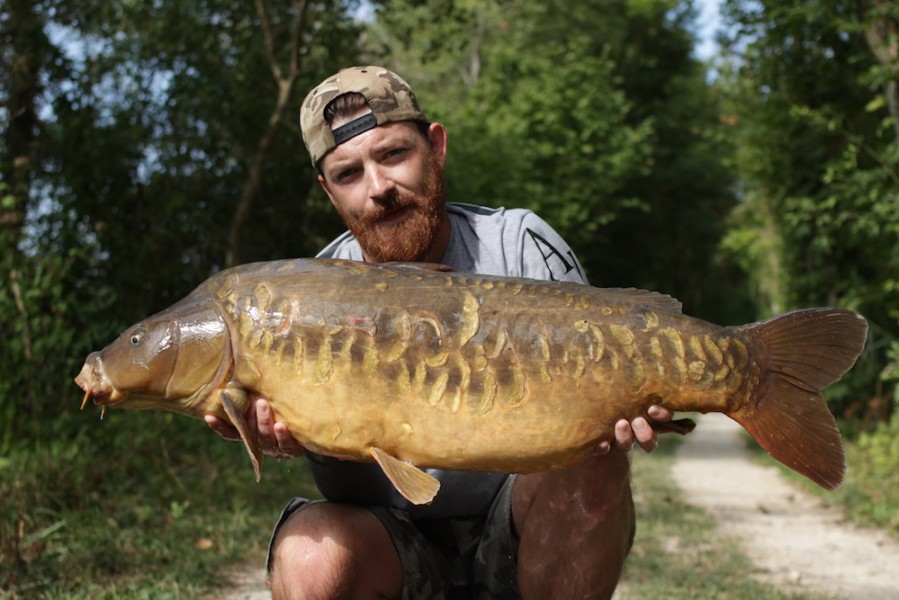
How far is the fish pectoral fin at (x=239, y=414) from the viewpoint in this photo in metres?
2.26

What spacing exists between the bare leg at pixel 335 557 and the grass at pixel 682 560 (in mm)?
2089

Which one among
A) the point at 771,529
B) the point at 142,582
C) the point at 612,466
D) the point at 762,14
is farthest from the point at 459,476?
the point at 762,14

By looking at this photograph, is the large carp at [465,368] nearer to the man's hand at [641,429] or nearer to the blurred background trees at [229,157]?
the man's hand at [641,429]

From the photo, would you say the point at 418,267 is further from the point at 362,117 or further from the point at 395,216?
the point at 362,117

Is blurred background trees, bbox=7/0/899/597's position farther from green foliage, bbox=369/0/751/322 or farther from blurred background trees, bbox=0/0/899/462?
green foliage, bbox=369/0/751/322

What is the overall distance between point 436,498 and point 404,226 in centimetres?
84

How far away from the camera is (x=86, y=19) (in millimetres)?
8344

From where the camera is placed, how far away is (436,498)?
2908mm

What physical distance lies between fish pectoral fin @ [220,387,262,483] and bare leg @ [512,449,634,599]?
0.80m

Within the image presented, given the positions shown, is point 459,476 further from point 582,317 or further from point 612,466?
point 582,317

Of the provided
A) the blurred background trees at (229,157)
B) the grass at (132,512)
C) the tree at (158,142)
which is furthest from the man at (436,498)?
the tree at (158,142)

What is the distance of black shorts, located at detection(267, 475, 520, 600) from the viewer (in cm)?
272

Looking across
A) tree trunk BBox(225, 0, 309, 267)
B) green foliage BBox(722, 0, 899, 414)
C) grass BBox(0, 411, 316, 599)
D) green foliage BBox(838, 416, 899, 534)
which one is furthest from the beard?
tree trunk BBox(225, 0, 309, 267)

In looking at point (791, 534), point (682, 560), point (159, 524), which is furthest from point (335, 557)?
point (791, 534)
